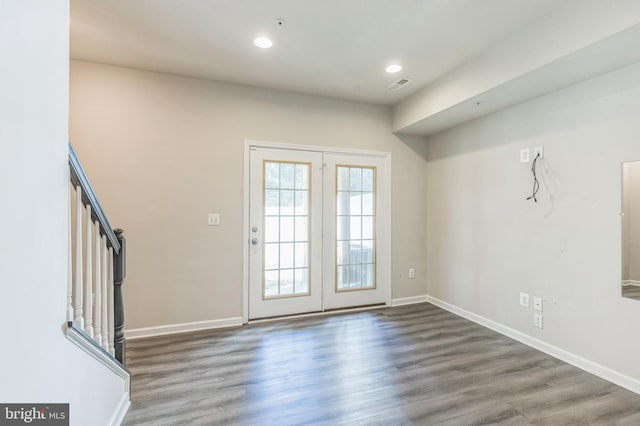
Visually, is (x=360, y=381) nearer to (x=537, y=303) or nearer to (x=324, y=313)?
(x=324, y=313)

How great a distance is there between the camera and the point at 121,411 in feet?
5.95

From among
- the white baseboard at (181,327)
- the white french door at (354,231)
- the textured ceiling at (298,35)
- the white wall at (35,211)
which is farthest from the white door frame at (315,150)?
the white wall at (35,211)

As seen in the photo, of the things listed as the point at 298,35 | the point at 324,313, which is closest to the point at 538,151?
the point at 298,35

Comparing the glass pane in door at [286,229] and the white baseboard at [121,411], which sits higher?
the glass pane in door at [286,229]

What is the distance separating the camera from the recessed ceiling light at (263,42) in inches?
99.5

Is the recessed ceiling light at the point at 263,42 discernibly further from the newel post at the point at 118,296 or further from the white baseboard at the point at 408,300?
the white baseboard at the point at 408,300

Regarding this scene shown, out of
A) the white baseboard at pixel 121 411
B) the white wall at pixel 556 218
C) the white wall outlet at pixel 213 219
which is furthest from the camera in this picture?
the white wall outlet at pixel 213 219

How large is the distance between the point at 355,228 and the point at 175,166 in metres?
2.29

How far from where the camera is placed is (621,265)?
224 cm

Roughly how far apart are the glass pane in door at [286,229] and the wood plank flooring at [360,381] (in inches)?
23.1

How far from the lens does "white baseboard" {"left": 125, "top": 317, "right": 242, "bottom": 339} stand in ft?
9.96

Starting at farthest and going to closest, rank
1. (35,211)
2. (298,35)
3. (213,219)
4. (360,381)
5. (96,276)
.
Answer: (213,219) < (298,35) < (360,381) < (96,276) < (35,211)

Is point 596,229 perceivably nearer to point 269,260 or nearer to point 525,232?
point 525,232

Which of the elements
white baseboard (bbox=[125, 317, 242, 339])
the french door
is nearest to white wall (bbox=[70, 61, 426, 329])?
white baseboard (bbox=[125, 317, 242, 339])
